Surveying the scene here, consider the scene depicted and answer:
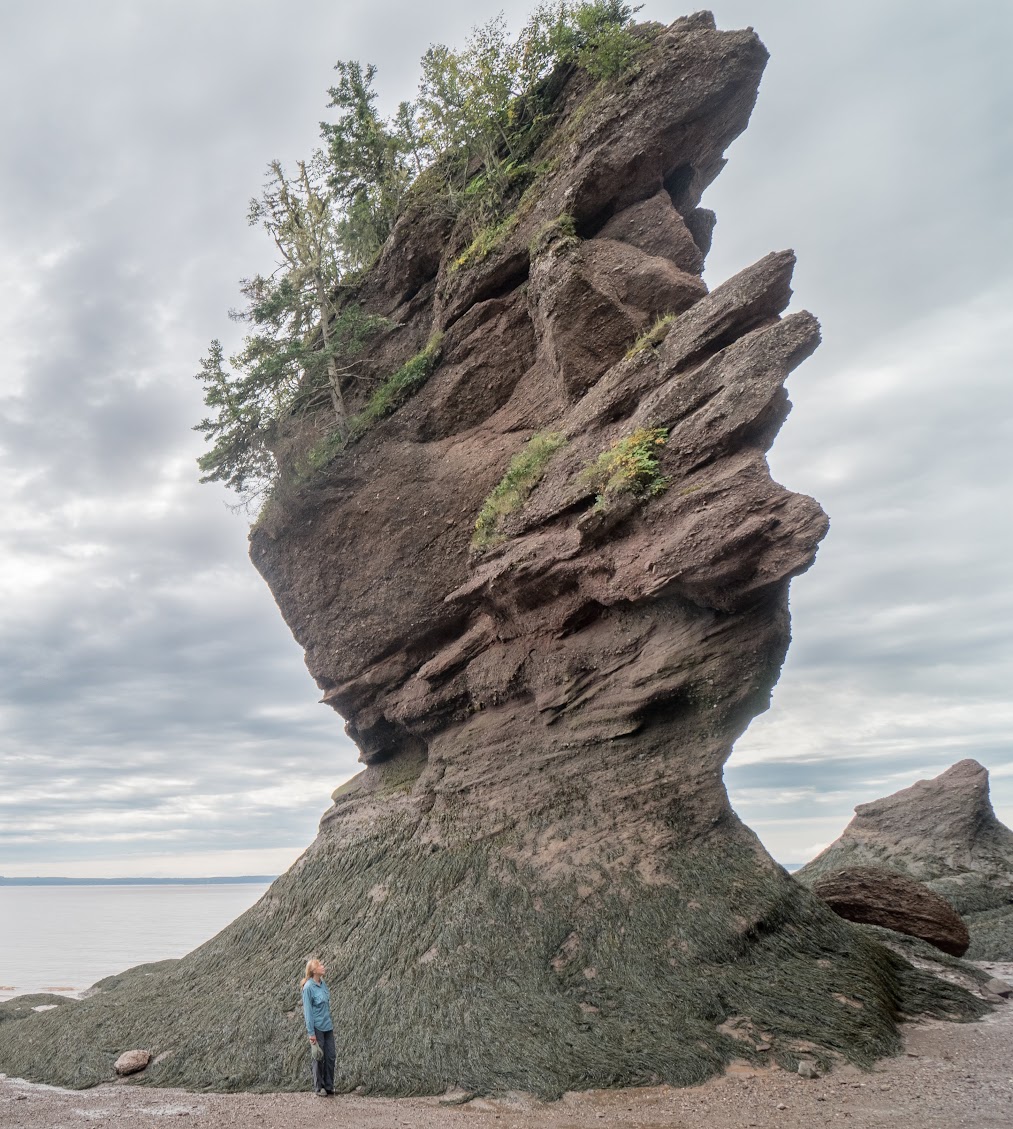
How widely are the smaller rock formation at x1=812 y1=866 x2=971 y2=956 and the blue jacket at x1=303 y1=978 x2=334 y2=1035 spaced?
11.6 metres

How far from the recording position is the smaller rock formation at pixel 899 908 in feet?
58.9

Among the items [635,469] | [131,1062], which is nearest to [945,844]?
[635,469]

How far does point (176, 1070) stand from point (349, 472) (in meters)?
13.6

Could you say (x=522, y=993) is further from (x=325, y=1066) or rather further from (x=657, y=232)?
(x=657, y=232)

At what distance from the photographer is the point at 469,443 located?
68.0 ft

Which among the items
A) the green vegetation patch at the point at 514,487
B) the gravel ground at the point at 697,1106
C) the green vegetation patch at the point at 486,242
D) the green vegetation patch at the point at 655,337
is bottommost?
the gravel ground at the point at 697,1106

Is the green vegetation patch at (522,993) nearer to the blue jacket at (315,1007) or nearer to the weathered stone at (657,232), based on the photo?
the blue jacket at (315,1007)

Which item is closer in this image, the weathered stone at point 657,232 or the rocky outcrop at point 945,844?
the weathered stone at point 657,232

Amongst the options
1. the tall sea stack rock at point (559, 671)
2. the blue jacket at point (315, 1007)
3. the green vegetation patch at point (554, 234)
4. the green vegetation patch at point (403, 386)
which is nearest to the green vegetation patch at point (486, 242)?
the tall sea stack rock at point (559, 671)

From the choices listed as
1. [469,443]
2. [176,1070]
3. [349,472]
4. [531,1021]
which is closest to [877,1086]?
[531,1021]

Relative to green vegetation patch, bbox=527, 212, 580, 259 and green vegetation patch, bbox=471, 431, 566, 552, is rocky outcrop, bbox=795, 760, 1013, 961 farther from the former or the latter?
green vegetation patch, bbox=527, 212, 580, 259

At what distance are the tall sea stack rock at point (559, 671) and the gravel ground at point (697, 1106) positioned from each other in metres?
0.48

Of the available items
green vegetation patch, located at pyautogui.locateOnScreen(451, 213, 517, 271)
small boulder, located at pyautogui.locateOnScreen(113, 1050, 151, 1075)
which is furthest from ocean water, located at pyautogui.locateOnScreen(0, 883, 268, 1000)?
green vegetation patch, located at pyautogui.locateOnScreen(451, 213, 517, 271)

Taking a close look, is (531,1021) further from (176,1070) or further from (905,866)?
(905,866)
